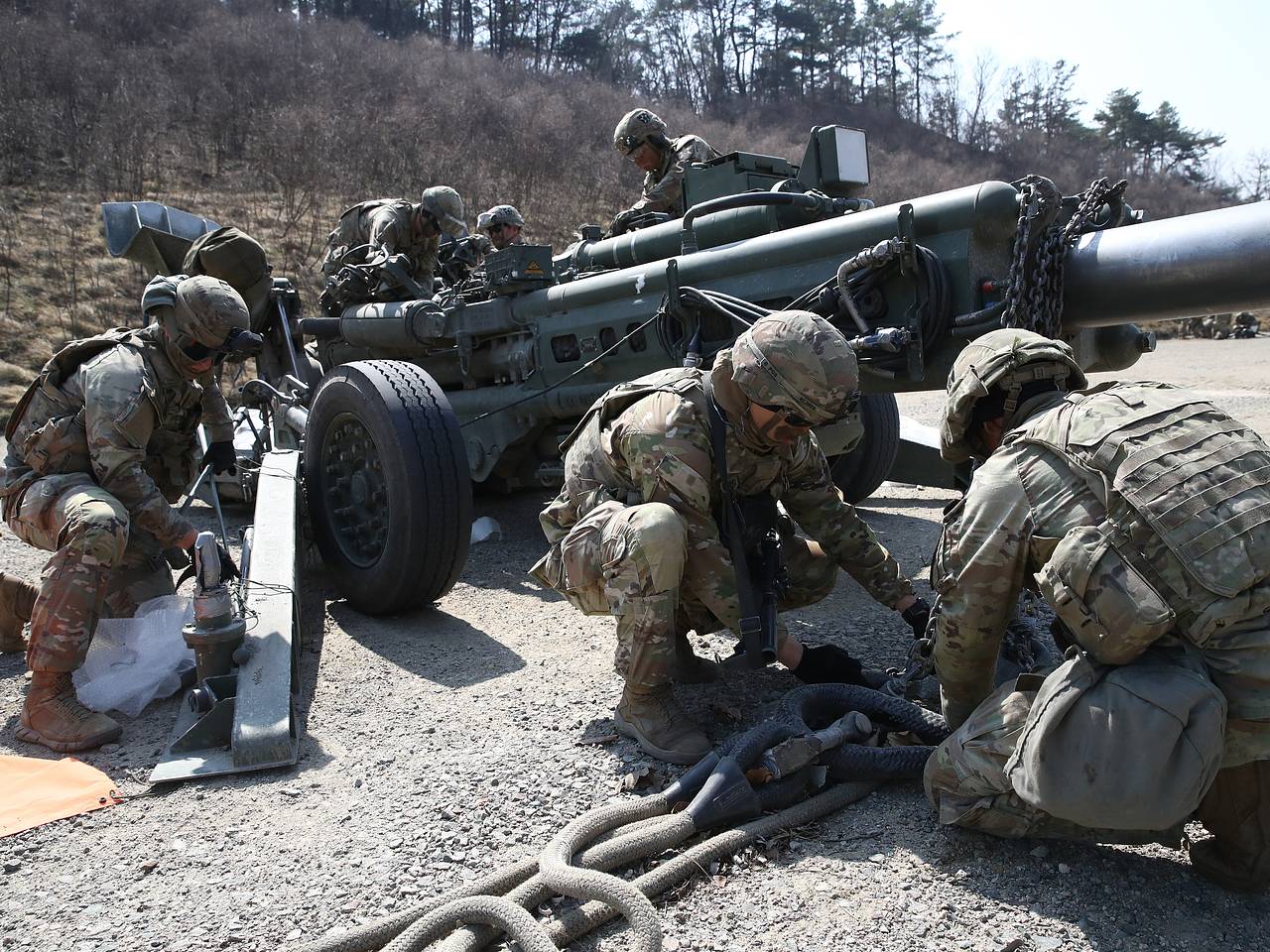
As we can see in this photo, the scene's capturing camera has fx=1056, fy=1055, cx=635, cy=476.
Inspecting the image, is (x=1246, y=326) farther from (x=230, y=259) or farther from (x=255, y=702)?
(x=255, y=702)

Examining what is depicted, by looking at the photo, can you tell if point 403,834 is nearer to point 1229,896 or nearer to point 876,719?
point 876,719

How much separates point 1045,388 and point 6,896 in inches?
114

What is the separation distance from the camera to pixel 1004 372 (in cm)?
271

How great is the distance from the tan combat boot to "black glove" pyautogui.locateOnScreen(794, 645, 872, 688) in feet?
7.45

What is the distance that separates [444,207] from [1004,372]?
511 cm

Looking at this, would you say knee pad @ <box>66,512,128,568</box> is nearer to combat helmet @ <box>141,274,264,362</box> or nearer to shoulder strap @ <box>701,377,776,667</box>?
combat helmet @ <box>141,274,264,362</box>

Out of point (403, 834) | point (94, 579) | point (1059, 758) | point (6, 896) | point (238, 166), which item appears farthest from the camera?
point (238, 166)

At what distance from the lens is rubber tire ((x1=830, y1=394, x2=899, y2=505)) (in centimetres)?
629

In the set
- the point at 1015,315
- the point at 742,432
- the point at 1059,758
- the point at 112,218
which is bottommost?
the point at 1059,758

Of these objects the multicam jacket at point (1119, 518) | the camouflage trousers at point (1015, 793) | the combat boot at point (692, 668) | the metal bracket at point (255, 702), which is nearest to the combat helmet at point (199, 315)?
the metal bracket at point (255, 702)

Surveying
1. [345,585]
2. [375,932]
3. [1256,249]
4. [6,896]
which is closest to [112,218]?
[345,585]

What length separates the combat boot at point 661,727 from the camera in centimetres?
306

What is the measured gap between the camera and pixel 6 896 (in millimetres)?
2557

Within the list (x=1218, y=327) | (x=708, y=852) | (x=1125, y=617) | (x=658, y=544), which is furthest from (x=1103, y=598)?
(x=1218, y=327)
